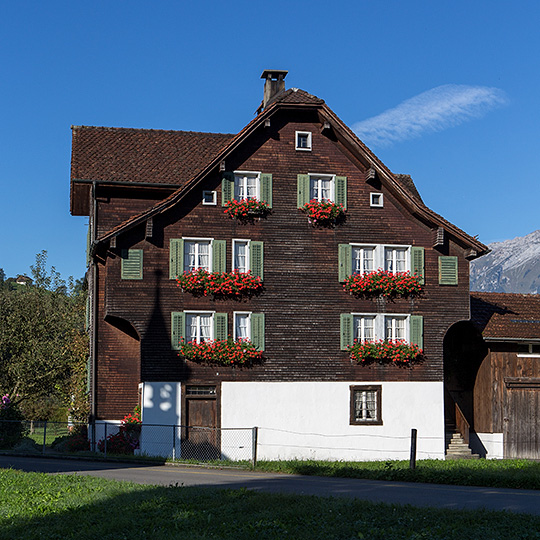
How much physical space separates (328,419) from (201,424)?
463 centimetres

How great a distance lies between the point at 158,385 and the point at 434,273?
11221 mm

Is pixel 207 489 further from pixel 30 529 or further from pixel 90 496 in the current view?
pixel 30 529

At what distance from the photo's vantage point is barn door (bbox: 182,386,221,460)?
29469mm

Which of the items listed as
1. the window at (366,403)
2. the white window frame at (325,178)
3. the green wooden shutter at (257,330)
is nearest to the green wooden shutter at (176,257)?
the green wooden shutter at (257,330)

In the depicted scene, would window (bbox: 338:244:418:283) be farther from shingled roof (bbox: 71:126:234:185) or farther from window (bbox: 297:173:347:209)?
shingled roof (bbox: 71:126:234:185)

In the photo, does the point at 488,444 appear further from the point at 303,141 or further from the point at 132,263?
the point at 132,263

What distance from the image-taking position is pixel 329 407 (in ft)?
102


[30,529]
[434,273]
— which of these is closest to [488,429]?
[434,273]

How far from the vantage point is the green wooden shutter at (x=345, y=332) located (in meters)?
31.4

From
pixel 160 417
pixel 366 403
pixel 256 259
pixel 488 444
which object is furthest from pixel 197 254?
pixel 488 444

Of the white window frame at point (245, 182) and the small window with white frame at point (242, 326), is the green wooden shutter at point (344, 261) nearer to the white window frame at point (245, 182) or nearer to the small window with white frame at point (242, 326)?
the white window frame at point (245, 182)

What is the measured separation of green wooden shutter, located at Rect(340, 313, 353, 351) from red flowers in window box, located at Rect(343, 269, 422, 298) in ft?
3.36

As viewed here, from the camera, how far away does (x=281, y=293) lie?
102 ft

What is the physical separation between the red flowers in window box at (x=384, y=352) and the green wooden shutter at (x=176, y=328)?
20.5 feet
